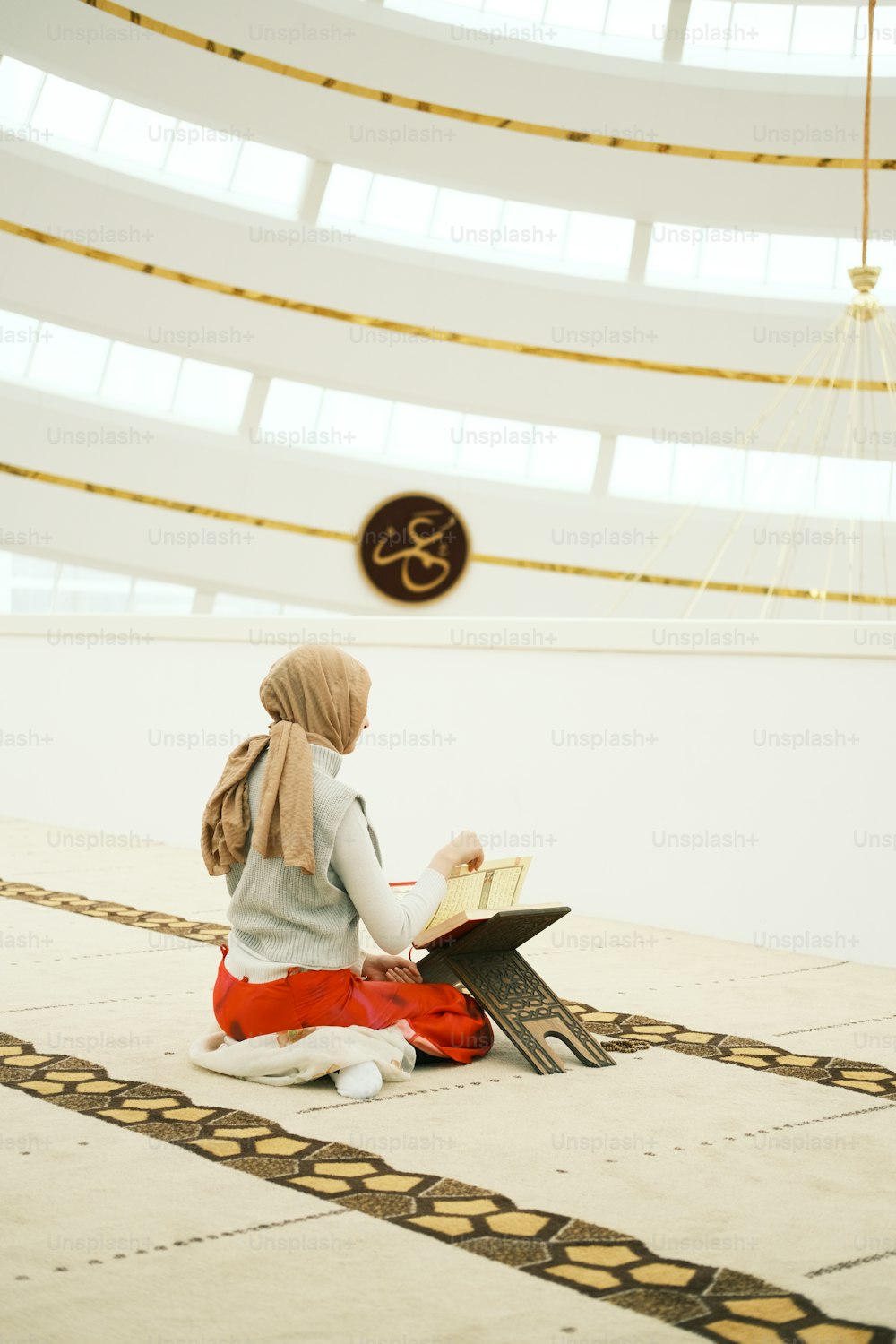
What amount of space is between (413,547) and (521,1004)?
39.7 feet

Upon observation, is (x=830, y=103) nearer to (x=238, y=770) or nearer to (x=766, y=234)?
(x=766, y=234)

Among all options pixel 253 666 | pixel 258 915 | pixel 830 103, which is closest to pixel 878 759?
pixel 258 915

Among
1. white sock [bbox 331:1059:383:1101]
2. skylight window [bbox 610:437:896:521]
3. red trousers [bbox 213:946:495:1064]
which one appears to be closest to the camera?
white sock [bbox 331:1059:383:1101]

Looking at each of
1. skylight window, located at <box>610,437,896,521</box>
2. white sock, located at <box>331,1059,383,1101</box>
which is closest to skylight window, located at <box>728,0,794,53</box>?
skylight window, located at <box>610,437,896,521</box>

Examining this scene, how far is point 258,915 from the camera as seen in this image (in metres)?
2.66

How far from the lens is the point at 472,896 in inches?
109

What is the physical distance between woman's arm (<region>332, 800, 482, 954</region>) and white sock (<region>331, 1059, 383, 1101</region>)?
0.71ft

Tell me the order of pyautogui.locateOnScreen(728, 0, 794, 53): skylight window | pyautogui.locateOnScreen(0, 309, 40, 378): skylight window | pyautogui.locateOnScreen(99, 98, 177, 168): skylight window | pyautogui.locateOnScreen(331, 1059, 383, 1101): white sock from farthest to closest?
pyautogui.locateOnScreen(728, 0, 794, 53): skylight window → pyautogui.locateOnScreen(0, 309, 40, 378): skylight window → pyautogui.locateOnScreen(99, 98, 177, 168): skylight window → pyautogui.locateOnScreen(331, 1059, 383, 1101): white sock

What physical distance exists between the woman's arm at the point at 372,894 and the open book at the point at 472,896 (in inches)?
2.6

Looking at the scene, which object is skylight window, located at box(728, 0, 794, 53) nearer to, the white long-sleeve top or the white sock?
the white long-sleeve top

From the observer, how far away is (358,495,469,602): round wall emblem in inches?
577

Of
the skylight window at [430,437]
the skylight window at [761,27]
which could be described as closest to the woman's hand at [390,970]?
the skylight window at [430,437]

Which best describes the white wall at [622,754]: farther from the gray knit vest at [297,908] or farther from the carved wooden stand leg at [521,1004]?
the gray knit vest at [297,908]

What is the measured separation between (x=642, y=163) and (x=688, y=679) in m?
11.2
